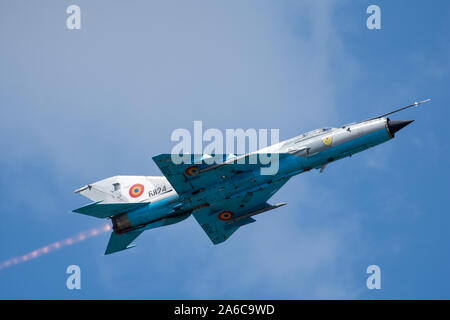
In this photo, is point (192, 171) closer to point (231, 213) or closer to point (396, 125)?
point (231, 213)

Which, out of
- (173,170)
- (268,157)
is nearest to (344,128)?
(268,157)

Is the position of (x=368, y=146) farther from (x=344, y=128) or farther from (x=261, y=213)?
(x=261, y=213)

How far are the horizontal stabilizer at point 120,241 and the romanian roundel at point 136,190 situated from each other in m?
2.07

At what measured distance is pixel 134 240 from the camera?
39.0 meters

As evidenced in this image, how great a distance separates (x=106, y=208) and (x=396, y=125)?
1546cm

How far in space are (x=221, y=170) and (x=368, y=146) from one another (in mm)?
7561

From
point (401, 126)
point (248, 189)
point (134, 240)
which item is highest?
point (401, 126)

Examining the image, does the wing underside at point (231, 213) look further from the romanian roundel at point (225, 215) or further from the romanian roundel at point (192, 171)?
the romanian roundel at point (192, 171)

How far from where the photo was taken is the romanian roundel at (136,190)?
125 ft

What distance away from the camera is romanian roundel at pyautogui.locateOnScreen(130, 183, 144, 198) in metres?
38.2

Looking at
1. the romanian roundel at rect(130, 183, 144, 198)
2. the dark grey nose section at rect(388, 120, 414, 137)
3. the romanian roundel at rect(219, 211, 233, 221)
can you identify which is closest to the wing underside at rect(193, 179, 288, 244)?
the romanian roundel at rect(219, 211, 233, 221)

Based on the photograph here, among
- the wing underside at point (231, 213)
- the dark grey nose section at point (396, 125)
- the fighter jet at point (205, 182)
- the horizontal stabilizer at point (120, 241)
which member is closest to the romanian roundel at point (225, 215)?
the wing underside at point (231, 213)

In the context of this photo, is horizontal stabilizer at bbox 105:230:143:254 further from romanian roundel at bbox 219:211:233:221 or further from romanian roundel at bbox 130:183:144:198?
romanian roundel at bbox 219:211:233:221

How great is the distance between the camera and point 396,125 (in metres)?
35.5
